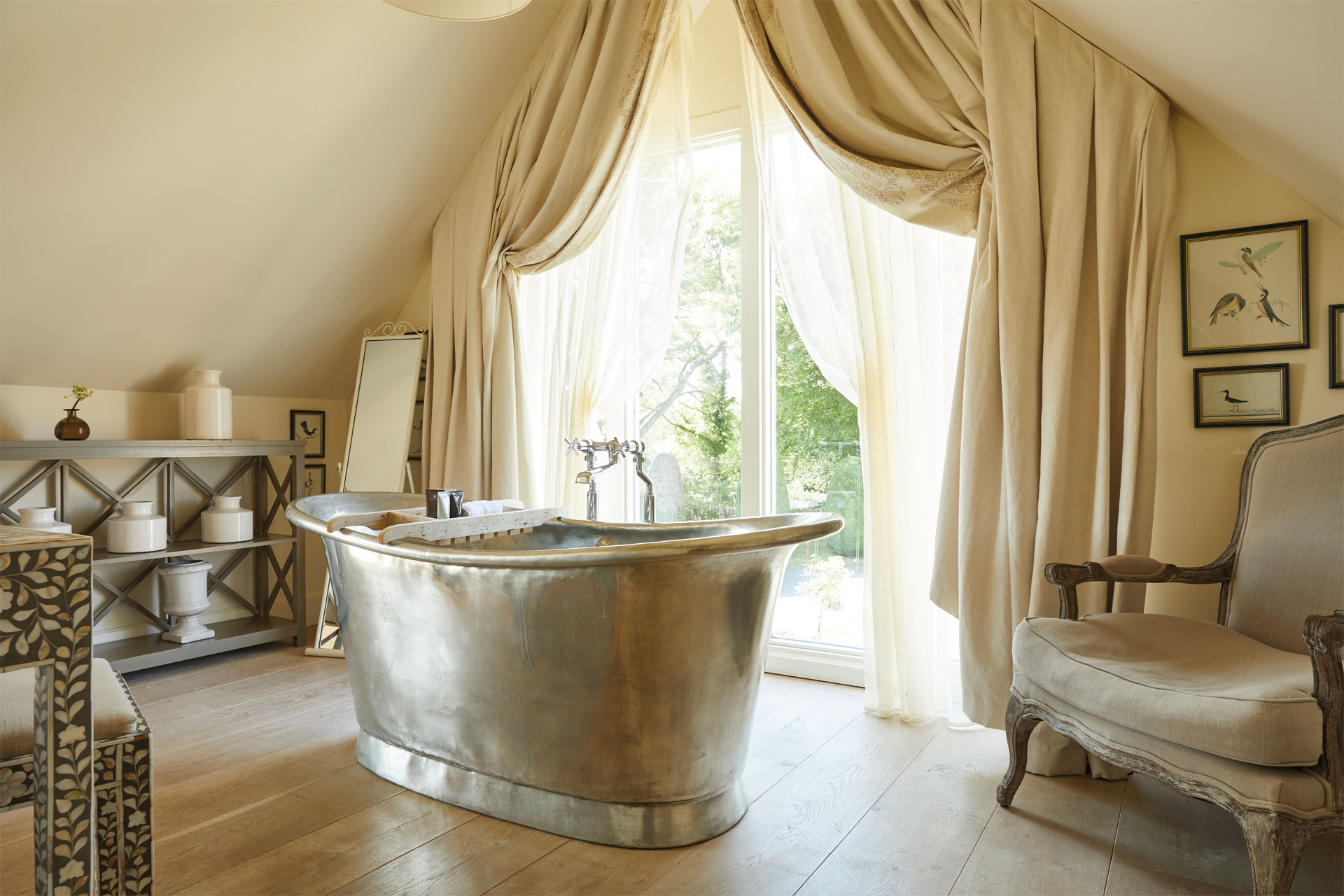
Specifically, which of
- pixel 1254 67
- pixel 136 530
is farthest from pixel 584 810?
pixel 136 530

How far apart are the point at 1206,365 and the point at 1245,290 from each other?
22 centimetres

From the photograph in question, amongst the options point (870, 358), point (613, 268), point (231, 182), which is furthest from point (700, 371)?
point (231, 182)

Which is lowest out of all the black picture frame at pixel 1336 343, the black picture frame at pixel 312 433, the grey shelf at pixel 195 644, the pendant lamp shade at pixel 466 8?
the grey shelf at pixel 195 644

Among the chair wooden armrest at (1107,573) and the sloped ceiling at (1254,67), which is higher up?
the sloped ceiling at (1254,67)

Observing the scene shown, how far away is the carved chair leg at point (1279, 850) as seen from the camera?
1.37m

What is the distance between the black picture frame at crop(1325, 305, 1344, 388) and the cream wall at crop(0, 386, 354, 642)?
4006 mm

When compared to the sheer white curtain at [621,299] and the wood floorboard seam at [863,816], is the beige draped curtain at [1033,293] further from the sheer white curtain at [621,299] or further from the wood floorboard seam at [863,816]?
the sheer white curtain at [621,299]

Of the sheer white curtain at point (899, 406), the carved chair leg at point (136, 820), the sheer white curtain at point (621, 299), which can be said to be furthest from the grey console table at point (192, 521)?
the sheer white curtain at point (899, 406)

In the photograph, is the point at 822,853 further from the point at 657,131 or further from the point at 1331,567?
the point at 657,131

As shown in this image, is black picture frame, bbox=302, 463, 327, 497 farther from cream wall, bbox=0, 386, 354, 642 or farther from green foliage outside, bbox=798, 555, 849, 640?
green foliage outside, bbox=798, 555, 849, 640

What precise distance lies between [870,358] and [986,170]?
0.66m

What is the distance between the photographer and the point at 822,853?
69.1 inches

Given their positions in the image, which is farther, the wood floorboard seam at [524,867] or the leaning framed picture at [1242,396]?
the leaning framed picture at [1242,396]

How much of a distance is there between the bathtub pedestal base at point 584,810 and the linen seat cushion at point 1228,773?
833mm
